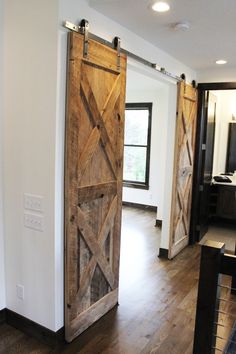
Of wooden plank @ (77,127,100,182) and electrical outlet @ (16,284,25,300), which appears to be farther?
electrical outlet @ (16,284,25,300)

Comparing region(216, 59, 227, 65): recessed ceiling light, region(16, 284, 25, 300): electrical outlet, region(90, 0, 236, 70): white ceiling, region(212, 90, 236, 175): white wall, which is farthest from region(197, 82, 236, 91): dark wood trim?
region(16, 284, 25, 300): electrical outlet

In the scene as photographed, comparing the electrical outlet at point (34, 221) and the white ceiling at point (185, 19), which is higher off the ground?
the white ceiling at point (185, 19)

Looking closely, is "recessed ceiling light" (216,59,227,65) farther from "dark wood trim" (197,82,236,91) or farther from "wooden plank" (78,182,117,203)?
"wooden plank" (78,182,117,203)

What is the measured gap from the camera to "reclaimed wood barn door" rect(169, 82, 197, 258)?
3.99 m

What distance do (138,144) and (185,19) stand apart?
442 centimetres

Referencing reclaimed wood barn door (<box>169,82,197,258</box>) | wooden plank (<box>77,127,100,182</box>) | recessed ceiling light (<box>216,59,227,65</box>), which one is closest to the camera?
wooden plank (<box>77,127,100,182</box>)

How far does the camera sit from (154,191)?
6680 millimetres

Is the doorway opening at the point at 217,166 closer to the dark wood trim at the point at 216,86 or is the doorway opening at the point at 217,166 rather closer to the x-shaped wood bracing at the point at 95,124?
the dark wood trim at the point at 216,86

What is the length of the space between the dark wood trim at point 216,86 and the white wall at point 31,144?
9.52 feet

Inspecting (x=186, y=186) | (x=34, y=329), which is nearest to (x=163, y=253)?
(x=186, y=186)

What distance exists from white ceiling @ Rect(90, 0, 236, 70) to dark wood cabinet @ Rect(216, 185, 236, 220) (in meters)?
2.58

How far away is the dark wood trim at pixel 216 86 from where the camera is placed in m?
4.23

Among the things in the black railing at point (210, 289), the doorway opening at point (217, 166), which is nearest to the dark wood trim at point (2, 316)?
the black railing at point (210, 289)

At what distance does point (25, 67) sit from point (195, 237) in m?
3.65
